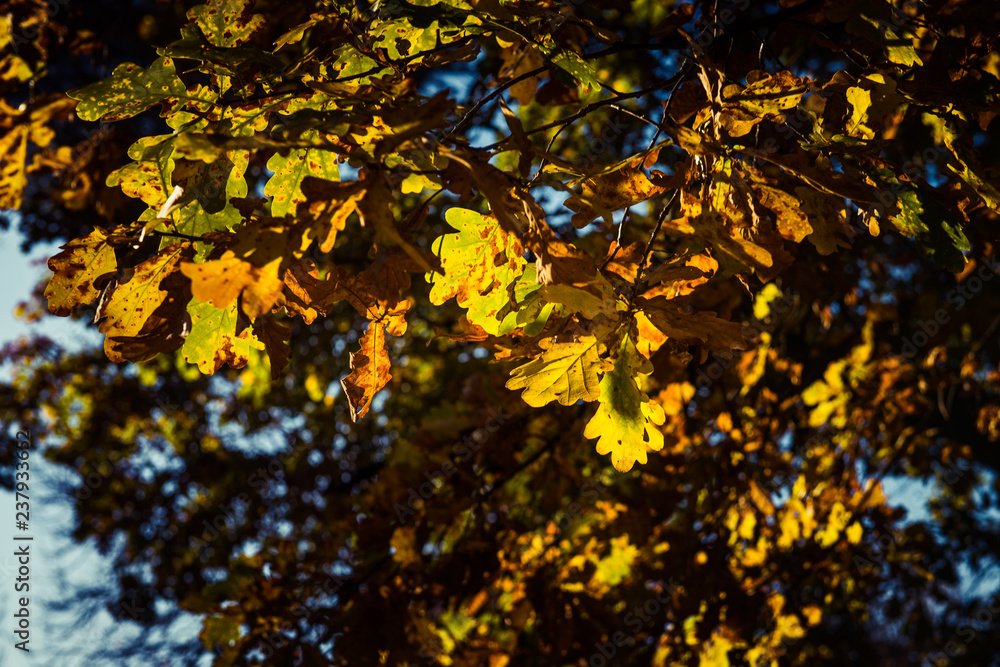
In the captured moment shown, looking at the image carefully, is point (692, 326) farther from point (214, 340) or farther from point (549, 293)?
point (214, 340)

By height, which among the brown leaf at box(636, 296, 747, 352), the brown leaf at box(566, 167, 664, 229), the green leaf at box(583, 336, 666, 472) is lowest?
the green leaf at box(583, 336, 666, 472)

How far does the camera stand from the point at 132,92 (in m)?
1.20

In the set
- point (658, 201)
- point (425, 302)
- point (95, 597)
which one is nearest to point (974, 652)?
point (658, 201)

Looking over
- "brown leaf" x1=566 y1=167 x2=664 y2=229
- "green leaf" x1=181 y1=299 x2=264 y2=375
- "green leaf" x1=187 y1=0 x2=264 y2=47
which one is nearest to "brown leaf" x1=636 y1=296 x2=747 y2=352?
"brown leaf" x1=566 y1=167 x2=664 y2=229

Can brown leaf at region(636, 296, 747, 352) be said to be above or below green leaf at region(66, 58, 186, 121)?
below

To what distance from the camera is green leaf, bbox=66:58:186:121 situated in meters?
1.18

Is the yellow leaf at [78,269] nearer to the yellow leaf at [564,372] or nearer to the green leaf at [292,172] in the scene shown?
the green leaf at [292,172]

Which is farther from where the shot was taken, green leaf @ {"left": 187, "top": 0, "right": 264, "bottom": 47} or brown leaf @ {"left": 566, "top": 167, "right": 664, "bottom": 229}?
green leaf @ {"left": 187, "top": 0, "right": 264, "bottom": 47}

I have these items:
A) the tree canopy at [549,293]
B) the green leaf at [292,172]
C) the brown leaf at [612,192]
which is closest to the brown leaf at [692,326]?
the tree canopy at [549,293]

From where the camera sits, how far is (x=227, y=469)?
6.86 m

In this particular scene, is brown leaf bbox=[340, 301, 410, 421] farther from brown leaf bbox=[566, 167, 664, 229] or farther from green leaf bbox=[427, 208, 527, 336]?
brown leaf bbox=[566, 167, 664, 229]

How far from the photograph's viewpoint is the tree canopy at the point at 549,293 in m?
1.11

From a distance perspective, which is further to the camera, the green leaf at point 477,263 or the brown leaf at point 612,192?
the green leaf at point 477,263

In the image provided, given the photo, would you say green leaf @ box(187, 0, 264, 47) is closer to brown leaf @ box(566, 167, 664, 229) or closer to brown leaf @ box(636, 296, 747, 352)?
brown leaf @ box(566, 167, 664, 229)
